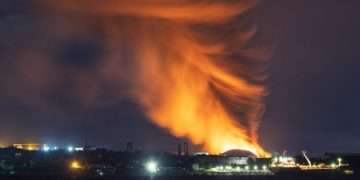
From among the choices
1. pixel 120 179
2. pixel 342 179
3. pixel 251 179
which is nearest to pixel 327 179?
pixel 342 179

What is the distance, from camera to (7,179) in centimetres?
14900

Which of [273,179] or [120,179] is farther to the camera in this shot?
[273,179]

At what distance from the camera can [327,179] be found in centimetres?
17112

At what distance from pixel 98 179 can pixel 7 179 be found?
679 inches

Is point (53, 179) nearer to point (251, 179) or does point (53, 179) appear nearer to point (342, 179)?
point (251, 179)

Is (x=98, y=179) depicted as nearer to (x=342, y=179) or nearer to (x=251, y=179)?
(x=251, y=179)

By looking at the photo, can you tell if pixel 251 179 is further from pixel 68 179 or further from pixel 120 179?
pixel 68 179

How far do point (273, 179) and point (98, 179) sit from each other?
123 ft

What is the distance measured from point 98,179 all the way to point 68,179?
6.24m

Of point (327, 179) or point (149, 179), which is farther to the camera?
point (327, 179)

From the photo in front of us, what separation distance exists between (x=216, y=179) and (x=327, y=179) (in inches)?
996

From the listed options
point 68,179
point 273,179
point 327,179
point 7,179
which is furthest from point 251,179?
point 7,179

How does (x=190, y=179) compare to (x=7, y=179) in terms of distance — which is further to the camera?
(x=190, y=179)

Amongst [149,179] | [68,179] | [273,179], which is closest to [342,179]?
[273,179]
